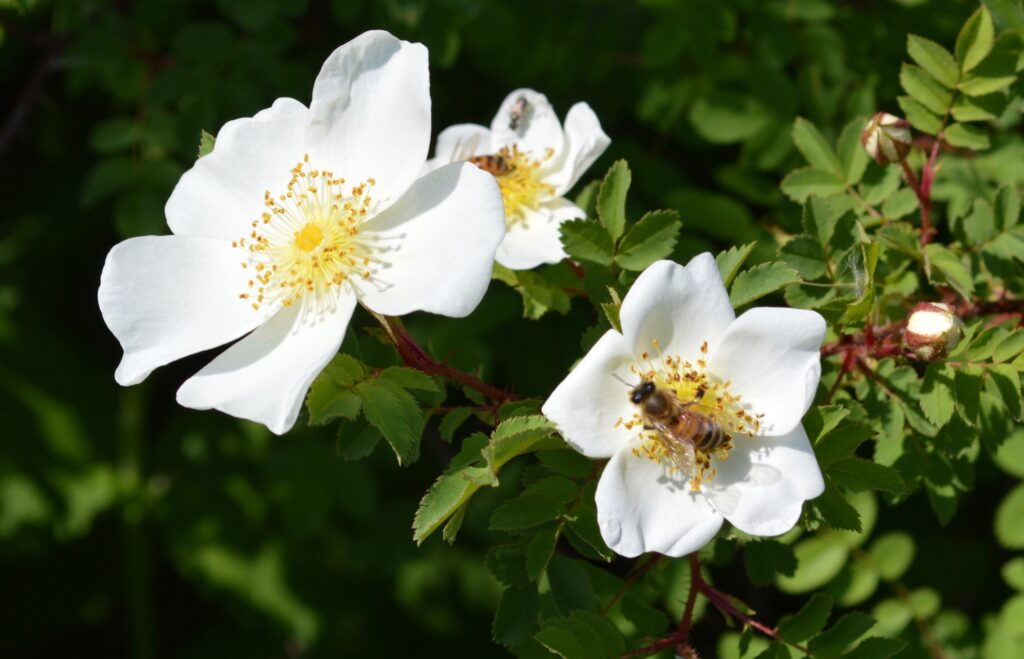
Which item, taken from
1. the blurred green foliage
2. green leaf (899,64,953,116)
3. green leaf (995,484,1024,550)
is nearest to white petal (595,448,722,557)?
the blurred green foliage

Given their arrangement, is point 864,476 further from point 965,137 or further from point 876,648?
point 965,137

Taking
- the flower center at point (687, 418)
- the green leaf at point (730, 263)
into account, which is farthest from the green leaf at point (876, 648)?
the green leaf at point (730, 263)

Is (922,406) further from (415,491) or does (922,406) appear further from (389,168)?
(415,491)

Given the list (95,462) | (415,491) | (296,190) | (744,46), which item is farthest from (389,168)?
(95,462)

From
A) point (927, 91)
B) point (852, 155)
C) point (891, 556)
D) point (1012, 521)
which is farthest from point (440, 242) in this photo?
point (1012, 521)

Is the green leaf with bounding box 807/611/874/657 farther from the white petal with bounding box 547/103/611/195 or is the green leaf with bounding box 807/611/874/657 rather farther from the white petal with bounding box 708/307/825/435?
the white petal with bounding box 547/103/611/195

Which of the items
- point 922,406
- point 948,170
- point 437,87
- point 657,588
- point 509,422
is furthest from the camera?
point 437,87
